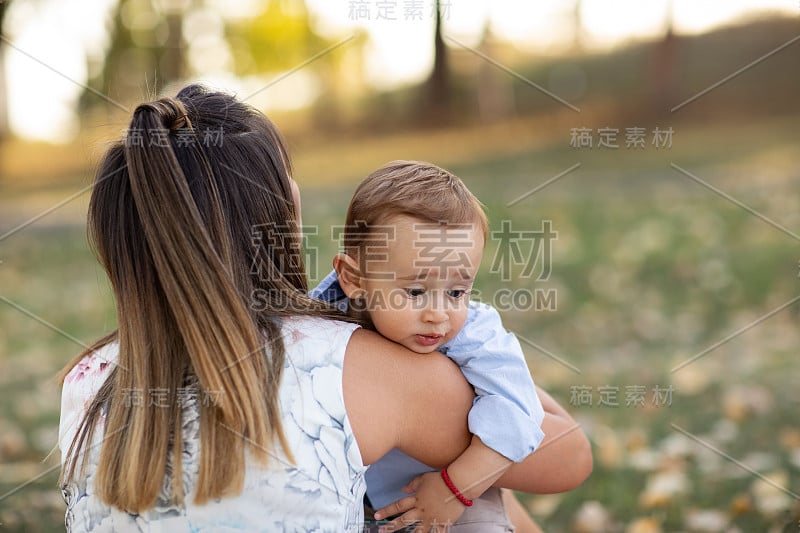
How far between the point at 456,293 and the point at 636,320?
3.27 meters

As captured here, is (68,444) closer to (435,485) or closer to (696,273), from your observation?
(435,485)

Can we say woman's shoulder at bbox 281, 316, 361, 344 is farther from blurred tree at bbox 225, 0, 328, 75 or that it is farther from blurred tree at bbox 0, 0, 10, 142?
blurred tree at bbox 225, 0, 328, 75

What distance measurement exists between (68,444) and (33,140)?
584 inches

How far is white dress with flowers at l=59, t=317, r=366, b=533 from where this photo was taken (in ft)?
4.13

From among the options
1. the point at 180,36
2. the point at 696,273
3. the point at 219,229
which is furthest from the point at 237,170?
the point at 180,36

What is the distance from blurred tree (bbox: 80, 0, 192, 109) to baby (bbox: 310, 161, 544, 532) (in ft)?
48.4

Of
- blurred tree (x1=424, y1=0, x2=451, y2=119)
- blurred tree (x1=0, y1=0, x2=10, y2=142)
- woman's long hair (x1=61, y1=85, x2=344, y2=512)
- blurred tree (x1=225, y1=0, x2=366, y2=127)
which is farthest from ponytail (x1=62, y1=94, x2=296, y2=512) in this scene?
blurred tree (x1=225, y1=0, x2=366, y2=127)

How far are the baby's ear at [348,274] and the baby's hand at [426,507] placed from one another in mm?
381

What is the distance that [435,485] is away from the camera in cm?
148

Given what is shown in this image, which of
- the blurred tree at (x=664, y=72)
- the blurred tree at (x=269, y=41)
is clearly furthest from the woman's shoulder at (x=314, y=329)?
the blurred tree at (x=269, y=41)

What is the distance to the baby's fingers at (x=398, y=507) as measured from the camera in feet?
4.98

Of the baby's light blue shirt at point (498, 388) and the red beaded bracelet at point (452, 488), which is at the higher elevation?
the baby's light blue shirt at point (498, 388)

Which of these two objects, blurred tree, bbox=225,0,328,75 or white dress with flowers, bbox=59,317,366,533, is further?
blurred tree, bbox=225,0,328,75

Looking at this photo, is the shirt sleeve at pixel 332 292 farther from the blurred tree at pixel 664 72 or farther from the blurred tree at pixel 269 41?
the blurred tree at pixel 269 41
